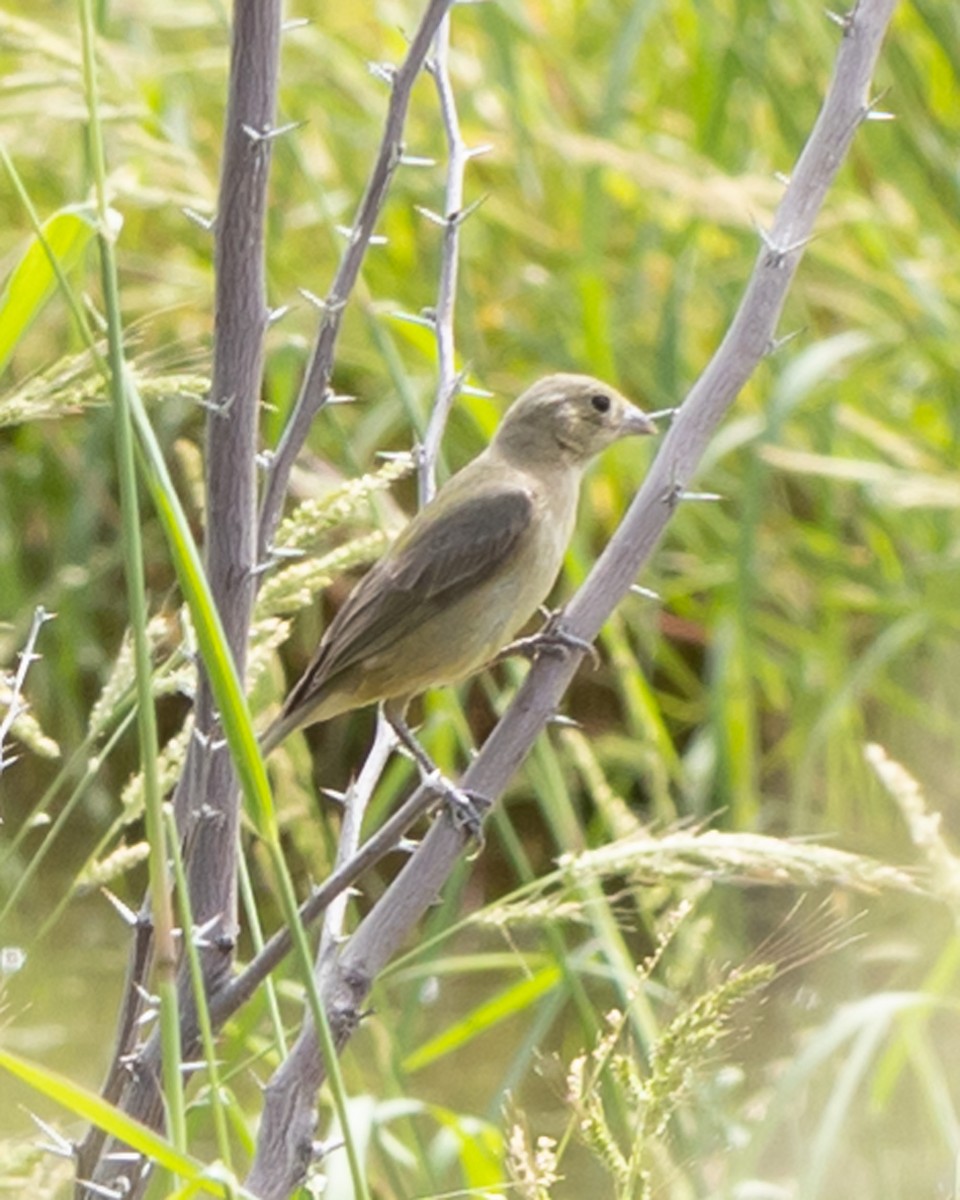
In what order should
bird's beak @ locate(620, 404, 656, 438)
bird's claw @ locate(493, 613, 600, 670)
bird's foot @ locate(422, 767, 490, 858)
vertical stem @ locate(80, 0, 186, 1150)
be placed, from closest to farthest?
vertical stem @ locate(80, 0, 186, 1150) → bird's foot @ locate(422, 767, 490, 858) → bird's claw @ locate(493, 613, 600, 670) → bird's beak @ locate(620, 404, 656, 438)

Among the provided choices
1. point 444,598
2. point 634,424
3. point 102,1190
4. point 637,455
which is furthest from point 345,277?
point 637,455

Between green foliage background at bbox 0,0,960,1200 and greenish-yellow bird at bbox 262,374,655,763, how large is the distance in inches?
21.1

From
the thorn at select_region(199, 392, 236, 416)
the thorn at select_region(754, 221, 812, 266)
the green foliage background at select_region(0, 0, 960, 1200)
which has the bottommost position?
the green foliage background at select_region(0, 0, 960, 1200)

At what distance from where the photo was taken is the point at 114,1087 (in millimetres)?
1676

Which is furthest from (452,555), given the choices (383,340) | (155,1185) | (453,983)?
(453,983)

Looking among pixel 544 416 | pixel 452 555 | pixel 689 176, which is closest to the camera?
→ pixel 452 555

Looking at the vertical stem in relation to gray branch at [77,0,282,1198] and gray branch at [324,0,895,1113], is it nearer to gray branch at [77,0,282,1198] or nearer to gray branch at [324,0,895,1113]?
gray branch at [77,0,282,1198]

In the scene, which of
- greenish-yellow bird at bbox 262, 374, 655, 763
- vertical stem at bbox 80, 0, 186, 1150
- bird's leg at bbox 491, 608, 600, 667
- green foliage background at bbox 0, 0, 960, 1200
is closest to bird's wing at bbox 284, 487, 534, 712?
greenish-yellow bird at bbox 262, 374, 655, 763

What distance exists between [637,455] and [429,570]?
1.86 m

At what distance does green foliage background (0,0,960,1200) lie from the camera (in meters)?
3.76

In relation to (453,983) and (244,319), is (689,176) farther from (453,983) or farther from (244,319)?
(244,319)

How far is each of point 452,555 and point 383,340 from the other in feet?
1.02

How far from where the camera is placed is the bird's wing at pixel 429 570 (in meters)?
2.65

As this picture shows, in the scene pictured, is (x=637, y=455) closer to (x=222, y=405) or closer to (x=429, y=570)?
(x=429, y=570)
